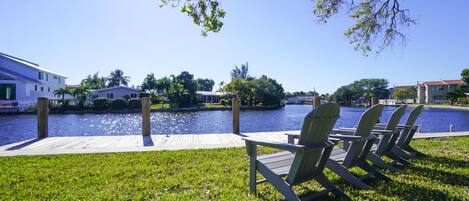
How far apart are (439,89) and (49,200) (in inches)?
3143

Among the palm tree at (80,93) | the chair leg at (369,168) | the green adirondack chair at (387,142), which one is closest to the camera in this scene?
the chair leg at (369,168)

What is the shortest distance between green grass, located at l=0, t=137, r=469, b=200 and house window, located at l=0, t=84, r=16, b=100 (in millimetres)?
33003

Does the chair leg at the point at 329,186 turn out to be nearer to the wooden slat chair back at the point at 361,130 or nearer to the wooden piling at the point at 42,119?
the wooden slat chair back at the point at 361,130

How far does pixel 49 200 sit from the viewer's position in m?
2.79

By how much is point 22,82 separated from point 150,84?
18.1m

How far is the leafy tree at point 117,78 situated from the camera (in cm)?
7350

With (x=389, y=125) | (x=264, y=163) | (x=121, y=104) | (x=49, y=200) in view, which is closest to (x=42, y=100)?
(x=49, y=200)

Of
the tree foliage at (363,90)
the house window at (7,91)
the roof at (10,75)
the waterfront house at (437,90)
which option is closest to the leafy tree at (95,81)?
the roof at (10,75)

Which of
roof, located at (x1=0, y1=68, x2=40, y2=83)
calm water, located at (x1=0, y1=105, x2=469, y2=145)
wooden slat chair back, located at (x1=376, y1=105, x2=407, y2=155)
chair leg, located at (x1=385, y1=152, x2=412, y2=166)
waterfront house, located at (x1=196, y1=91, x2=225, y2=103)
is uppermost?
roof, located at (x1=0, y1=68, x2=40, y2=83)

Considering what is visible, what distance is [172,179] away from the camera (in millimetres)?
3510

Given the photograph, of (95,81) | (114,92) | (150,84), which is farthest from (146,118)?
(95,81)

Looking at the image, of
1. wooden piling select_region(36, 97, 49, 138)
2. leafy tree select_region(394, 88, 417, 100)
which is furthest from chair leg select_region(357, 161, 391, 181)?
leafy tree select_region(394, 88, 417, 100)

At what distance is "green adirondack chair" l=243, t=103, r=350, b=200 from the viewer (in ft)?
7.55

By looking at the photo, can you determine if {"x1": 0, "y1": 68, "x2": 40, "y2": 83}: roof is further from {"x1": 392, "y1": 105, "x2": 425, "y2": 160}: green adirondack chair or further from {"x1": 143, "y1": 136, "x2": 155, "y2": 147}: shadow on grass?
{"x1": 392, "y1": 105, "x2": 425, "y2": 160}: green adirondack chair
